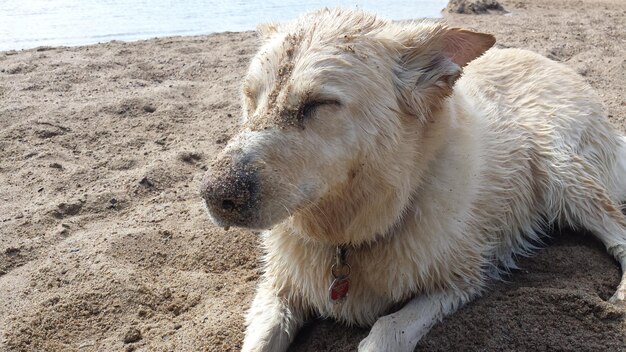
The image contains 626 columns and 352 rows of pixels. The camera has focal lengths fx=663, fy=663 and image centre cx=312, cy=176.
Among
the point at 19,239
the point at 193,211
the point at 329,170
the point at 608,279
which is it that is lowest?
the point at 608,279

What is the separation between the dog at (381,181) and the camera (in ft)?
9.29

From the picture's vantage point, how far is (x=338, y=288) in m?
3.31

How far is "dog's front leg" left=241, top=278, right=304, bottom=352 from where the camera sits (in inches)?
132

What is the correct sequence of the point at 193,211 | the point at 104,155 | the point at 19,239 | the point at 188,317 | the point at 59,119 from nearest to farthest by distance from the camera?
1. the point at 188,317
2. the point at 19,239
3. the point at 193,211
4. the point at 104,155
5. the point at 59,119

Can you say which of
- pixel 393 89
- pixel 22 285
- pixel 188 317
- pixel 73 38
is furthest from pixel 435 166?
pixel 73 38

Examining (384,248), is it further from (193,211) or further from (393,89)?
(193,211)

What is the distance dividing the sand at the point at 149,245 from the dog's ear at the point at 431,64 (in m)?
1.12

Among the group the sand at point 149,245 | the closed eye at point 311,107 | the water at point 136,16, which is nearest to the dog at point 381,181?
the closed eye at point 311,107

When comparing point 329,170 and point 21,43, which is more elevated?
point 329,170

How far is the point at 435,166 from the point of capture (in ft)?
11.2

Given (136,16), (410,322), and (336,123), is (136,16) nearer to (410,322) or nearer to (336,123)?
(336,123)

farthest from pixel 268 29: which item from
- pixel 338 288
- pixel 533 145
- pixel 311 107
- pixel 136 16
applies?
pixel 136 16

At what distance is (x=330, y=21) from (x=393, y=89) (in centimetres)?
44

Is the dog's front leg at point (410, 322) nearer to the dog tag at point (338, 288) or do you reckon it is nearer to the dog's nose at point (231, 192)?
the dog tag at point (338, 288)
